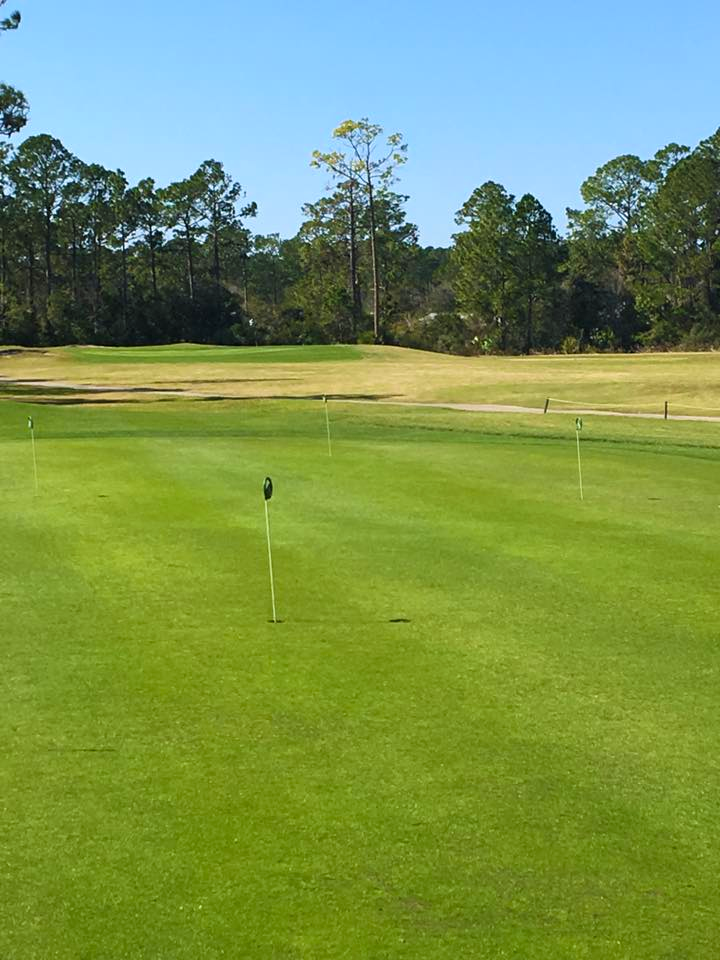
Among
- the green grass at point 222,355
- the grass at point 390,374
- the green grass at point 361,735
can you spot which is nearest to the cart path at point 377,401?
the grass at point 390,374

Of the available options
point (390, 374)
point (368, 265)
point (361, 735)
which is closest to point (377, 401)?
point (390, 374)

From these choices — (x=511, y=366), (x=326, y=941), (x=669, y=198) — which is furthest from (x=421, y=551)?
(x=669, y=198)

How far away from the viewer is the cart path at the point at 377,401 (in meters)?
36.2

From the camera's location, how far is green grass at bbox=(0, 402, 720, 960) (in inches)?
182

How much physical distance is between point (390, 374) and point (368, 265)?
59.2 m

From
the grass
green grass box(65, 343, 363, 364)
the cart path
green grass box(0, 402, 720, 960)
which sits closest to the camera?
green grass box(0, 402, 720, 960)

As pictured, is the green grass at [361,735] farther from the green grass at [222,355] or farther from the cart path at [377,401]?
the green grass at [222,355]

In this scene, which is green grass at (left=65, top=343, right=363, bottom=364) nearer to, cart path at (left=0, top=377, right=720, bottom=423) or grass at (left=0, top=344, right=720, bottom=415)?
grass at (left=0, top=344, right=720, bottom=415)

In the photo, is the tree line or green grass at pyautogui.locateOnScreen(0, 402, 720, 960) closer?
green grass at pyautogui.locateOnScreen(0, 402, 720, 960)

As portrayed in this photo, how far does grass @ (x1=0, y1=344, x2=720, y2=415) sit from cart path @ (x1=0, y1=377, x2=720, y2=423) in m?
0.72

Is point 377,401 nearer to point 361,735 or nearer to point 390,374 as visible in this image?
point 390,374

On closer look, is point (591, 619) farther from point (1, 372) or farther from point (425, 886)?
point (1, 372)

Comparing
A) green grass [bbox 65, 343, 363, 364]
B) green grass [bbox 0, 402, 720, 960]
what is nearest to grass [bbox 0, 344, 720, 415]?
green grass [bbox 65, 343, 363, 364]

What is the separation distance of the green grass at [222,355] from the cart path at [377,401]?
34.0ft
